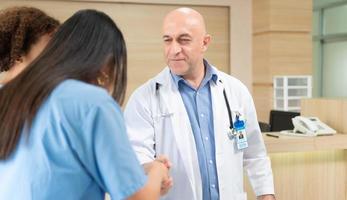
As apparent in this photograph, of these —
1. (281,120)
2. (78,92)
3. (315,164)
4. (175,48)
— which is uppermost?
(175,48)

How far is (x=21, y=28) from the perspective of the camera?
137 centimetres

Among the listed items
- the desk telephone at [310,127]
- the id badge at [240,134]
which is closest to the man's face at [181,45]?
the id badge at [240,134]

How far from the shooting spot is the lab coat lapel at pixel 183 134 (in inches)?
68.0

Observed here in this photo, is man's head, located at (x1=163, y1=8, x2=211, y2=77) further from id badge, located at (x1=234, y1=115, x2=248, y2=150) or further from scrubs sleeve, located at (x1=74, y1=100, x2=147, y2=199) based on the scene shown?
scrubs sleeve, located at (x1=74, y1=100, x2=147, y2=199)

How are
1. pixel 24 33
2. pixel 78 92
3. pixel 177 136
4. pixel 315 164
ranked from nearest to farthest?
pixel 78 92, pixel 24 33, pixel 177 136, pixel 315 164

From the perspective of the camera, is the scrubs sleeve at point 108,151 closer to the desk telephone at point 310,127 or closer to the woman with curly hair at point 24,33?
the woman with curly hair at point 24,33

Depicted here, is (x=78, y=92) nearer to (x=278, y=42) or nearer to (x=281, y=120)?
(x=281, y=120)

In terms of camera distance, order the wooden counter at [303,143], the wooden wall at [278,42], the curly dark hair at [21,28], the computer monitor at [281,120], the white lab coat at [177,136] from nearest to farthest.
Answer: the curly dark hair at [21,28] < the white lab coat at [177,136] < the wooden counter at [303,143] < the computer monitor at [281,120] < the wooden wall at [278,42]

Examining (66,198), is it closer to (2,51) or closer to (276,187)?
(2,51)

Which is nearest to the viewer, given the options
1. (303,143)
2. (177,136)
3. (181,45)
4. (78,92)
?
(78,92)

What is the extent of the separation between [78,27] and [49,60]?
0.12 metres

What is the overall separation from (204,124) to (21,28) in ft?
2.70

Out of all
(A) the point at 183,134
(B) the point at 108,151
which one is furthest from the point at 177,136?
(B) the point at 108,151

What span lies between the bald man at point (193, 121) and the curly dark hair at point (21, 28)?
0.54 metres
